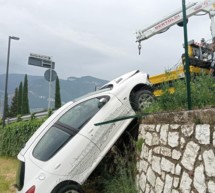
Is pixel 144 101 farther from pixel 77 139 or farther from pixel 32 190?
pixel 32 190

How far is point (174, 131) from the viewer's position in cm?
494

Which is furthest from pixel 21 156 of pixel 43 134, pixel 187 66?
pixel 187 66

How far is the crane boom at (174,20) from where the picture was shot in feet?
38.7

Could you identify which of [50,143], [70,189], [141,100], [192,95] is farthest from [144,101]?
[70,189]

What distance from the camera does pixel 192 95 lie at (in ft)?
17.5

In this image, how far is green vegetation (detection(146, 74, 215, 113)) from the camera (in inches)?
203

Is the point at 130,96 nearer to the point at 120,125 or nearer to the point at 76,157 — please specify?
the point at 120,125

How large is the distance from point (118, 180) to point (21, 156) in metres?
1.92

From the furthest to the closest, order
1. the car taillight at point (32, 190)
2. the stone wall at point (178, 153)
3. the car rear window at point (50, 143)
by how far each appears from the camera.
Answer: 1. the car rear window at point (50, 143)
2. the car taillight at point (32, 190)
3. the stone wall at point (178, 153)

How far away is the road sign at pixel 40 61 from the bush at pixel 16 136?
2.24 meters

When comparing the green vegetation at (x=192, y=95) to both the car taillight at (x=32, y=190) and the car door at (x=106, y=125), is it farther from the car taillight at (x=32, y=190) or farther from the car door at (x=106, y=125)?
the car taillight at (x=32, y=190)

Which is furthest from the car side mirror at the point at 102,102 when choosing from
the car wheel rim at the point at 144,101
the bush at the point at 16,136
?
the bush at the point at 16,136

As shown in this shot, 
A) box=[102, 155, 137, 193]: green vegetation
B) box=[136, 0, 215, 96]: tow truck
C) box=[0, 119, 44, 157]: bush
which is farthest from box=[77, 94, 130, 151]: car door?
box=[0, 119, 44, 157]: bush

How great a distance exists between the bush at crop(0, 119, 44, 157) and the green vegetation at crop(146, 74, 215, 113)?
28.3ft
